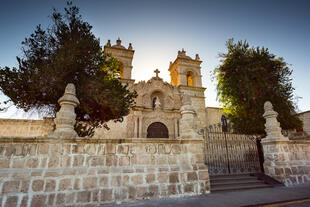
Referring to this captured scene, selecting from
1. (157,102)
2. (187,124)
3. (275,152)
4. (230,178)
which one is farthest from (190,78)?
(187,124)

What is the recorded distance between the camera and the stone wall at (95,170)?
395cm

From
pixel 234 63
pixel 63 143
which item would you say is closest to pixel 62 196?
pixel 63 143

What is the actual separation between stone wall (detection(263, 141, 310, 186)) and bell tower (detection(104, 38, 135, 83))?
15761 millimetres

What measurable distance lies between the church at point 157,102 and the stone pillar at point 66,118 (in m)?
8.57

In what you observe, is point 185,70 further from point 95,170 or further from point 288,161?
point 95,170

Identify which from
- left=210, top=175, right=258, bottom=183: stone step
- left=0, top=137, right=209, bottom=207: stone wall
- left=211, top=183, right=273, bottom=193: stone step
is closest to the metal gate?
left=210, top=175, right=258, bottom=183: stone step

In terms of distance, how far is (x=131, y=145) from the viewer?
16.0 ft

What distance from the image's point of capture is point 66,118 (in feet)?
15.3

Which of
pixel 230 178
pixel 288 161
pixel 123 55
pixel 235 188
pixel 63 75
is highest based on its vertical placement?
pixel 123 55

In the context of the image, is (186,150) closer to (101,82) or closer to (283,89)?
(101,82)

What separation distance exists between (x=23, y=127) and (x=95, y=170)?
13.1 meters

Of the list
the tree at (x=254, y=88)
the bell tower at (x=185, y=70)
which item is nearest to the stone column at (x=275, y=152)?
the tree at (x=254, y=88)

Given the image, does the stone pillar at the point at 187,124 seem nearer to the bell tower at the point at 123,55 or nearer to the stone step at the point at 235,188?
the stone step at the point at 235,188

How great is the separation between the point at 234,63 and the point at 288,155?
718 cm
